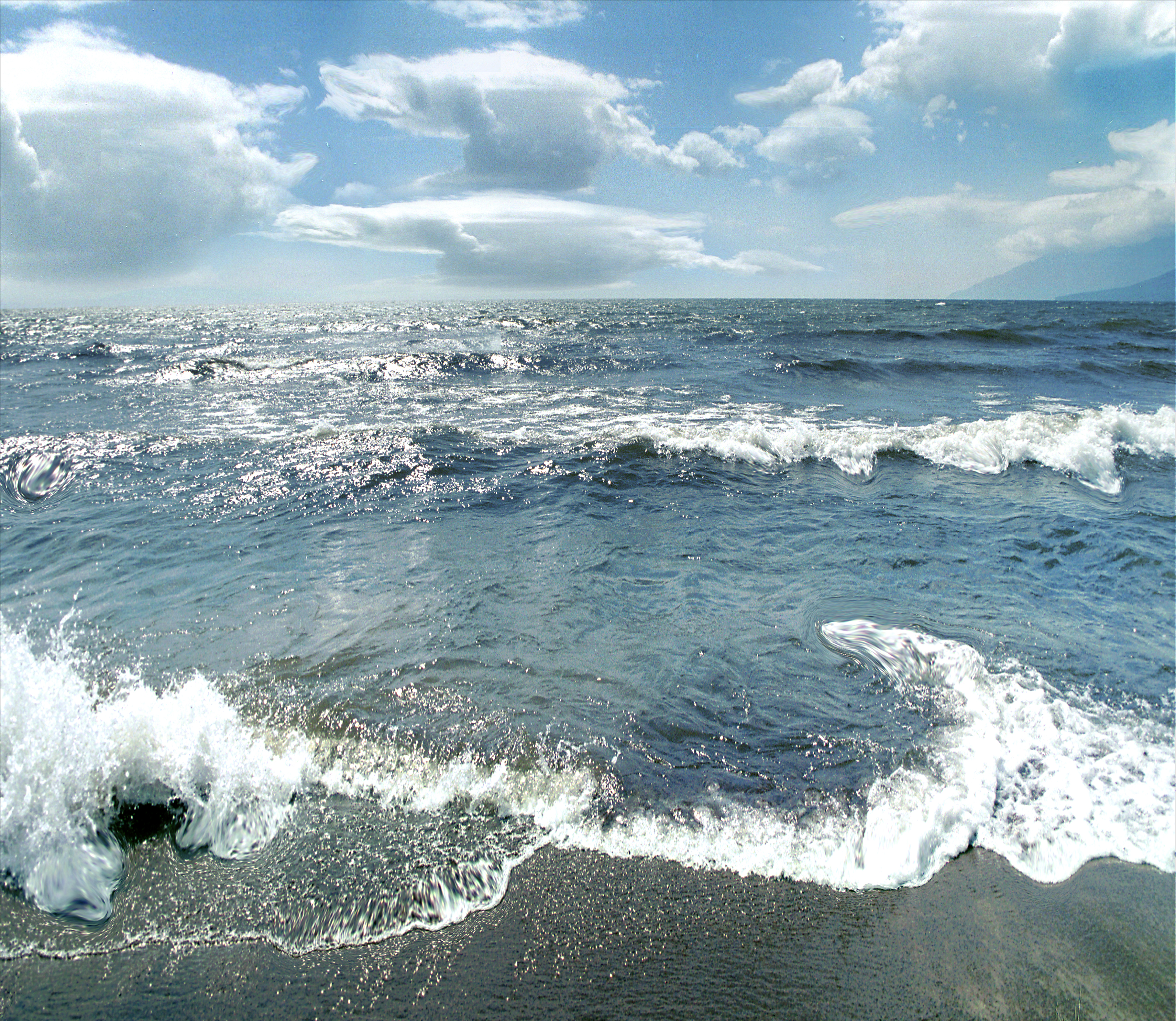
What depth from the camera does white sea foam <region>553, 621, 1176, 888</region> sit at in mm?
3146

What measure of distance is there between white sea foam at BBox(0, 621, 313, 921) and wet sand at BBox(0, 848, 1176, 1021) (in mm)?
480

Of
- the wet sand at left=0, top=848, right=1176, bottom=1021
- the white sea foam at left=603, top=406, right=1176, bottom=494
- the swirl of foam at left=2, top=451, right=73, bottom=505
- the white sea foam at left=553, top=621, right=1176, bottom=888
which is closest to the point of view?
the wet sand at left=0, top=848, right=1176, bottom=1021

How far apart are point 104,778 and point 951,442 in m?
12.9

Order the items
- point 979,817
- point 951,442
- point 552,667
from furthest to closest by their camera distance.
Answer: point 951,442 → point 552,667 → point 979,817

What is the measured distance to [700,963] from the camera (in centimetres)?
265

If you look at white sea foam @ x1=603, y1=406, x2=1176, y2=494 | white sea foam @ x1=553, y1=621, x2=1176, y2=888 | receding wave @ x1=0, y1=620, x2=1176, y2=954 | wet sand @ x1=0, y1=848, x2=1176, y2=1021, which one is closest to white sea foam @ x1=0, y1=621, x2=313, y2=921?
receding wave @ x1=0, y1=620, x2=1176, y2=954

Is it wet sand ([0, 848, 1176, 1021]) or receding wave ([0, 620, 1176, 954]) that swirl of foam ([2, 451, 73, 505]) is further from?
wet sand ([0, 848, 1176, 1021])

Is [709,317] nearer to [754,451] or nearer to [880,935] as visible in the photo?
[754,451]

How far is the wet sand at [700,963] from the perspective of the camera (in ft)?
8.18

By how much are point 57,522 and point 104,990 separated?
25.7 ft

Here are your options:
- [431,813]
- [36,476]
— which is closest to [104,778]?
[431,813]

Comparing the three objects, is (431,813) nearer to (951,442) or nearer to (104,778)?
(104,778)

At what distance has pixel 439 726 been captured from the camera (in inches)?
164

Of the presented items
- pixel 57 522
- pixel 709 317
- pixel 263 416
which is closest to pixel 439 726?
pixel 57 522
